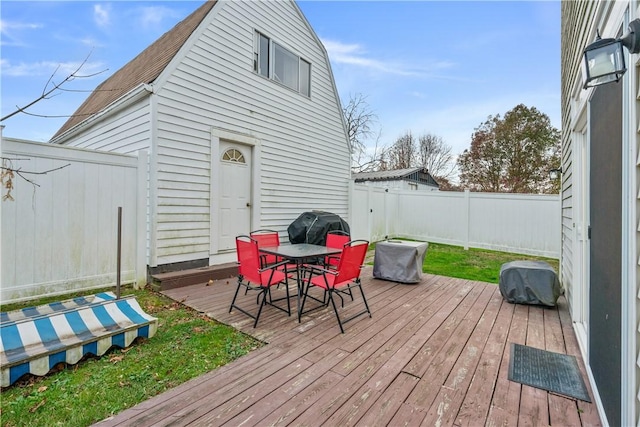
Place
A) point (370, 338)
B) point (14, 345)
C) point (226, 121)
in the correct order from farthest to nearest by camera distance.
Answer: point (226, 121) < point (370, 338) < point (14, 345)

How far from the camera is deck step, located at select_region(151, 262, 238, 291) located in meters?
4.58

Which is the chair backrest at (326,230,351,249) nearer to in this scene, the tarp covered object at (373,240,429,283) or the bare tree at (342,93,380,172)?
the tarp covered object at (373,240,429,283)

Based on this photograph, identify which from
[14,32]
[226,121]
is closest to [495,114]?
[226,121]

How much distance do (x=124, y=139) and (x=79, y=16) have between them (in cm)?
197

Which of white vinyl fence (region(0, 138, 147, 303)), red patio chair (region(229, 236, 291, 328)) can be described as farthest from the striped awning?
white vinyl fence (region(0, 138, 147, 303))

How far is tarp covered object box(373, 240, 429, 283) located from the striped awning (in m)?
3.69

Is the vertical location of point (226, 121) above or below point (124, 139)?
above

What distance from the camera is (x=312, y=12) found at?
25.2ft

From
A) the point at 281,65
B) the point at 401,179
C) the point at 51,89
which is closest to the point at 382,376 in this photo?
the point at 51,89

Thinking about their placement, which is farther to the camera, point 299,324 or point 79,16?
point 79,16

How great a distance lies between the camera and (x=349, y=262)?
3.26m

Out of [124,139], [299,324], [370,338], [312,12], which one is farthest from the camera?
[312,12]

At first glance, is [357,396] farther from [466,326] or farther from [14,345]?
[14,345]

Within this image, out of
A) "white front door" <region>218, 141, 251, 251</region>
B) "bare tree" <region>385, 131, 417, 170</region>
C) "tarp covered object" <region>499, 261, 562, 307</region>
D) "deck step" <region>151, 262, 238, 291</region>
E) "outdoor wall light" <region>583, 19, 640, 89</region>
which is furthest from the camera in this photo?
"bare tree" <region>385, 131, 417, 170</region>
